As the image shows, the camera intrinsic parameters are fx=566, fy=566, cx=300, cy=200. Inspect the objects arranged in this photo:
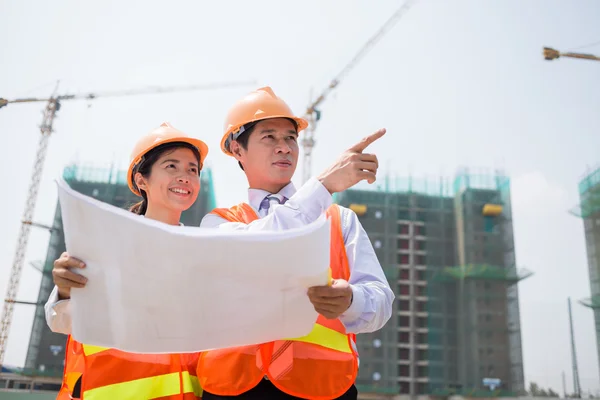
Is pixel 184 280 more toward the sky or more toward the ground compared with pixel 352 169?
more toward the ground

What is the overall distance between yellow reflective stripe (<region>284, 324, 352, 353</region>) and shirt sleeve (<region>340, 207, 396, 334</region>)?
1.8 inches

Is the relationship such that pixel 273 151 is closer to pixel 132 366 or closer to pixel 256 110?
pixel 256 110

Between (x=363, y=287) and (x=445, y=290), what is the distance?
131 ft

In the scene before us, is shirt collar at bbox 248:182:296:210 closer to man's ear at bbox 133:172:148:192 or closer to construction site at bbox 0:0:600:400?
man's ear at bbox 133:172:148:192

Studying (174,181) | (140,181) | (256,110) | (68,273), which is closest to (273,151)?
(256,110)

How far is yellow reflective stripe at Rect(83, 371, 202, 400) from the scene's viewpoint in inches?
74.5

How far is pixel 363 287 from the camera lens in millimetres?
1641

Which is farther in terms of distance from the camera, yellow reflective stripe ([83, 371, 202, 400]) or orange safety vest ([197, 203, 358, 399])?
yellow reflective stripe ([83, 371, 202, 400])

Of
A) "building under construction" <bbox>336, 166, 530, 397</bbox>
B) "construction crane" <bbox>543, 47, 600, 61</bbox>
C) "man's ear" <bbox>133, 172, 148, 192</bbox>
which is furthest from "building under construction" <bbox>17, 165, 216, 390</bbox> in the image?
"man's ear" <bbox>133, 172, 148, 192</bbox>

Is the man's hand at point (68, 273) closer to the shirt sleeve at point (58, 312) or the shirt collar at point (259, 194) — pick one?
the shirt sleeve at point (58, 312)

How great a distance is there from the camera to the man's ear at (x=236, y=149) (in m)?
2.18

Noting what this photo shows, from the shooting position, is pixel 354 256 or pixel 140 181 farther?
pixel 140 181

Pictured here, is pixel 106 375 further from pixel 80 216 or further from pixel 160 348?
pixel 80 216

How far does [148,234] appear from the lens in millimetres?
1321
